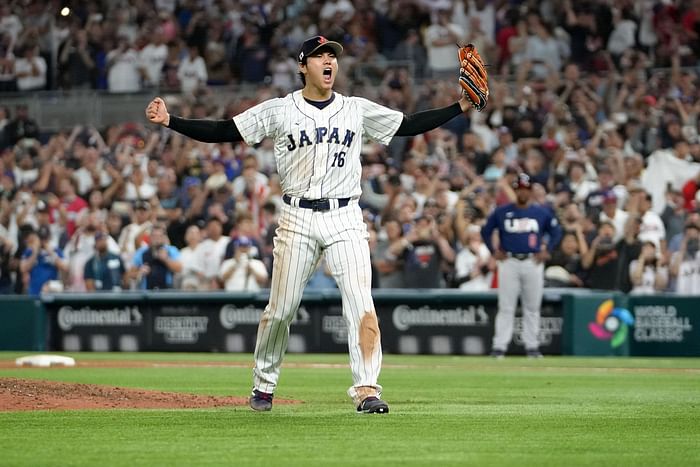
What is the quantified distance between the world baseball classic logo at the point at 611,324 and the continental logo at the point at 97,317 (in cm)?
691

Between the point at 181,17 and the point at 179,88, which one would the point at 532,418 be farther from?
the point at 181,17

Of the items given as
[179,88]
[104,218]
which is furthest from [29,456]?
[179,88]

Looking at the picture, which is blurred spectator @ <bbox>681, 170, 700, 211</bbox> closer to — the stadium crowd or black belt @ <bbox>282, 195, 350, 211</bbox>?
the stadium crowd

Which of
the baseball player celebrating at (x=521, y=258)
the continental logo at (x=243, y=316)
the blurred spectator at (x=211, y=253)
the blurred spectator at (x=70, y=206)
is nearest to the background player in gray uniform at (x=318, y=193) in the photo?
the baseball player celebrating at (x=521, y=258)

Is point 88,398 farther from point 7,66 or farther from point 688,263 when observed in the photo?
point 7,66

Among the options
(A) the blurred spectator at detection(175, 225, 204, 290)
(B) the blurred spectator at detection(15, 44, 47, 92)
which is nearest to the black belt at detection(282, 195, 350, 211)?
(A) the blurred spectator at detection(175, 225, 204, 290)

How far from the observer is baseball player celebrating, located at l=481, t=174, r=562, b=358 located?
17406mm

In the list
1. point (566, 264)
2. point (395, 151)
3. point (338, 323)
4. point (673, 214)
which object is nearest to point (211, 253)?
point (338, 323)

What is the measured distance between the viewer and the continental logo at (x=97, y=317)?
21000mm

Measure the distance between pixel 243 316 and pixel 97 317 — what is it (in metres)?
2.49

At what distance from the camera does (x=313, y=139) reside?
350 inches

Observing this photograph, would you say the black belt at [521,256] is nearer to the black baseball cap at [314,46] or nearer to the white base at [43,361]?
the white base at [43,361]

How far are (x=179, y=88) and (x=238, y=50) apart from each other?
1.42 m

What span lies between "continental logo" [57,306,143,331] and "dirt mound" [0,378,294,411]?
9.69 meters
